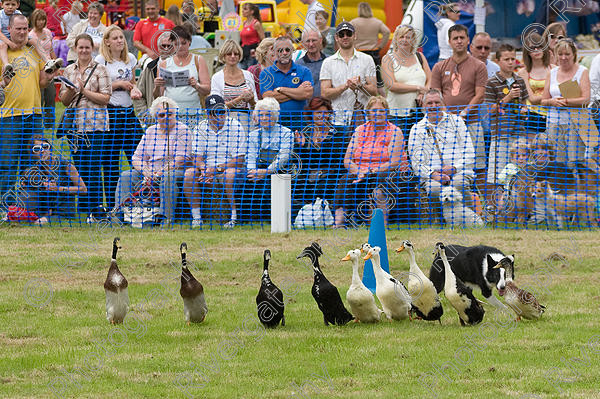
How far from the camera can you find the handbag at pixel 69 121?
13.9m

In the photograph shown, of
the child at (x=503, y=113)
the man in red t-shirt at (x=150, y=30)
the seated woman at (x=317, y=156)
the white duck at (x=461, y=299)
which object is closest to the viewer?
the white duck at (x=461, y=299)

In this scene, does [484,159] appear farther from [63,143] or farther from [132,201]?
[63,143]

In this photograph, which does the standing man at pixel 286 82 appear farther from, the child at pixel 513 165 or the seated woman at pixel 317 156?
the child at pixel 513 165

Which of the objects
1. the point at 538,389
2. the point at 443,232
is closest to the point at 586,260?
the point at 443,232

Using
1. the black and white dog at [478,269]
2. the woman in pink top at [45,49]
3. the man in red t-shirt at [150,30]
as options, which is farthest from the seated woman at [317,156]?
the black and white dog at [478,269]

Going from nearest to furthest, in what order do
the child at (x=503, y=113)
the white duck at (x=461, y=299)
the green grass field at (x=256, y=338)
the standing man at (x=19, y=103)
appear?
the green grass field at (x=256, y=338) < the white duck at (x=461, y=299) < the child at (x=503, y=113) < the standing man at (x=19, y=103)

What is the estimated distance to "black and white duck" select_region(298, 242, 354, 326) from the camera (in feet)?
26.2

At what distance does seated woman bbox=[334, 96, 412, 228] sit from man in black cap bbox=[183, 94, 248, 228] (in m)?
1.34

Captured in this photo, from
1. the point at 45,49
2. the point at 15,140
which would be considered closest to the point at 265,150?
the point at 15,140

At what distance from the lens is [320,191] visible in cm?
1371

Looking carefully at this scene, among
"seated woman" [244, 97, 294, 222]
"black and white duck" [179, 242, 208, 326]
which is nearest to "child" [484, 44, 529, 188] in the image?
"seated woman" [244, 97, 294, 222]

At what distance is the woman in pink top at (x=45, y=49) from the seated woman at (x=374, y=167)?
409 centimetres

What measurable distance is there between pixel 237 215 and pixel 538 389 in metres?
7.63

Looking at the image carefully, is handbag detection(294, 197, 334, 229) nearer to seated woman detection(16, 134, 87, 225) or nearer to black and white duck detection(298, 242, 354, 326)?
seated woman detection(16, 134, 87, 225)
